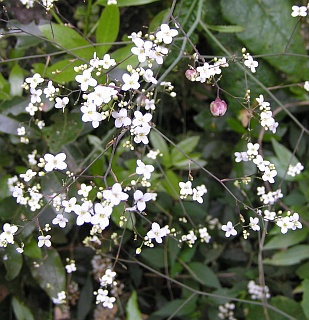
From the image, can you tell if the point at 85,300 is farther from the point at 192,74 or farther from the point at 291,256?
the point at 192,74

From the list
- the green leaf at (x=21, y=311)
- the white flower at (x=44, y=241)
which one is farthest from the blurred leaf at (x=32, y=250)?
the white flower at (x=44, y=241)

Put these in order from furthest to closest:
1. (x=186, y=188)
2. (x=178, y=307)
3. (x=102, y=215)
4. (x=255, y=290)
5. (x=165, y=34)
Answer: (x=255, y=290) → (x=178, y=307) → (x=186, y=188) → (x=165, y=34) → (x=102, y=215)

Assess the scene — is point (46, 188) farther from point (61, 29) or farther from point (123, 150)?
point (61, 29)

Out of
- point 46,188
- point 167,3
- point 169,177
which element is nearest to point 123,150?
point 169,177

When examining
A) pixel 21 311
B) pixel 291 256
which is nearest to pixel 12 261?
pixel 21 311

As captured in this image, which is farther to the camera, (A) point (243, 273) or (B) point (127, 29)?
(B) point (127, 29)

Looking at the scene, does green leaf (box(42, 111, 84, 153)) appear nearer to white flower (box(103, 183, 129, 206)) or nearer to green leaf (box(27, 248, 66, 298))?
green leaf (box(27, 248, 66, 298))
